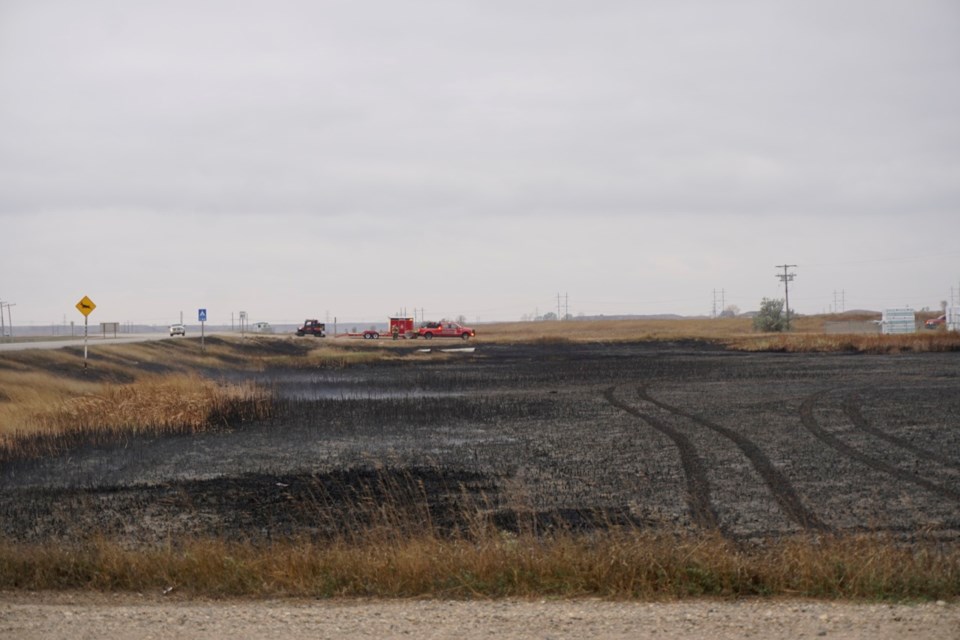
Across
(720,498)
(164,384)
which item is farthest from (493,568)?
(164,384)

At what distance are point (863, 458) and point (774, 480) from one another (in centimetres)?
272

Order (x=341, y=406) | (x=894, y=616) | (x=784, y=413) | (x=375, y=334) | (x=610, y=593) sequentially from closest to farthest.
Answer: (x=894, y=616) → (x=610, y=593) → (x=784, y=413) → (x=341, y=406) → (x=375, y=334)

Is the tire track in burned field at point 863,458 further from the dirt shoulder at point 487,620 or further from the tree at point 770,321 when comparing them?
the tree at point 770,321

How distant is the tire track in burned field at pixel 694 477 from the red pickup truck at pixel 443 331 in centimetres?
6870

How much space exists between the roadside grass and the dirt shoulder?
0.34 metres

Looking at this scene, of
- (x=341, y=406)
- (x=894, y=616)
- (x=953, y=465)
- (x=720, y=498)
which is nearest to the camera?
(x=894, y=616)

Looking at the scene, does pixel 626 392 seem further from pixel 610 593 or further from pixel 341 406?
pixel 610 593

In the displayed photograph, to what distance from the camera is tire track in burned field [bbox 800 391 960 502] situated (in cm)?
1445

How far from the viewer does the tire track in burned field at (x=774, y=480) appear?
12639mm

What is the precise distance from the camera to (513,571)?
8953 millimetres

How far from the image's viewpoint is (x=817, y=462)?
671 inches

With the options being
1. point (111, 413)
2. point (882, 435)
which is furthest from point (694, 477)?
point (111, 413)

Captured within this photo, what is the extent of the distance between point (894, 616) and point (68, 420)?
2095 cm

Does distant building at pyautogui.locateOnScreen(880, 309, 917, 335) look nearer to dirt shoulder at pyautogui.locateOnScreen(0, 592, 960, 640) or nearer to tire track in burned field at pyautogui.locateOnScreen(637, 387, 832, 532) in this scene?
tire track in burned field at pyautogui.locateOnScreen(637, 387, 832, 532)
